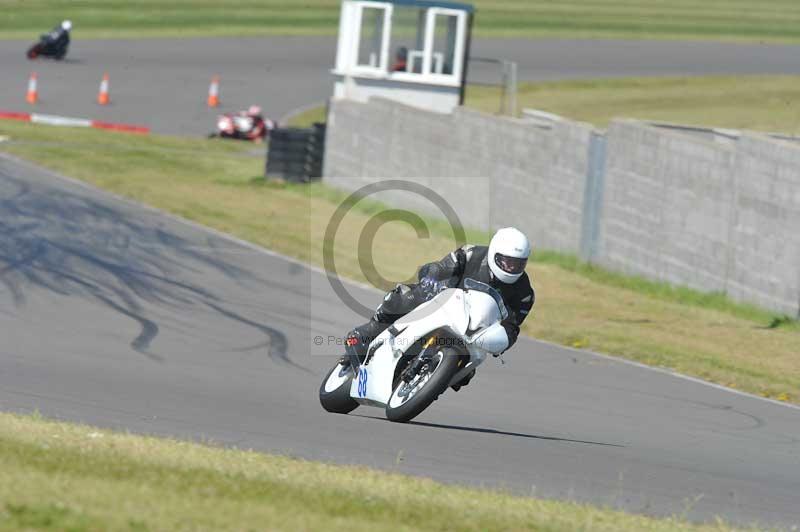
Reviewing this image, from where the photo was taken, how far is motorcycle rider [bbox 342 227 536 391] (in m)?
9.30

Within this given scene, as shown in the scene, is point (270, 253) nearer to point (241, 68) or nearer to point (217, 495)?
point (217, 495)

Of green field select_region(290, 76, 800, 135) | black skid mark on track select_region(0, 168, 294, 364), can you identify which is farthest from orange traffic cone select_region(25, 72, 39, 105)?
black skid mark on track select_region(0, 168, 294, 364)

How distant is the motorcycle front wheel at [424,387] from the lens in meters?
9.05

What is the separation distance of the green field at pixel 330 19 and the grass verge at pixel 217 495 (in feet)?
130

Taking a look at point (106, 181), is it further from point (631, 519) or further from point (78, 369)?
point (631, 519)

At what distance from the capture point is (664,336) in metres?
15.8

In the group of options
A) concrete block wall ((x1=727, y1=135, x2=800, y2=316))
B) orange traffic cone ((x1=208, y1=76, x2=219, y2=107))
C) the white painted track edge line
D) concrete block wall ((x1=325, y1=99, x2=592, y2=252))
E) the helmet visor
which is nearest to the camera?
the helmet visor

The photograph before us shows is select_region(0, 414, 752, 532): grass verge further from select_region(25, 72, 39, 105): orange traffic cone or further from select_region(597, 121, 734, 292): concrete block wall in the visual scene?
select_region(25, 72, 39, 105): orange traffic cone

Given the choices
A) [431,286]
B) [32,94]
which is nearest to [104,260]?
[431,286]

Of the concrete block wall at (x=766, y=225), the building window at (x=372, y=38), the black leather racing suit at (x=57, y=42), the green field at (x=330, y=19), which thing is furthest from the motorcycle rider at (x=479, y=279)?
the green field at (x=330, y=19)

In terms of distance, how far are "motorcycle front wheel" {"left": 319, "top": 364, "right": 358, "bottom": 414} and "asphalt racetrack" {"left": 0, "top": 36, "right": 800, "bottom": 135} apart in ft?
77.8

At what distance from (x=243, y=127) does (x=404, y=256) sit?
43.2 feet

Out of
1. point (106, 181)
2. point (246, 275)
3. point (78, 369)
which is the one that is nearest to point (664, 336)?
point (246, 275)

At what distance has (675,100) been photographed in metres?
37.9
